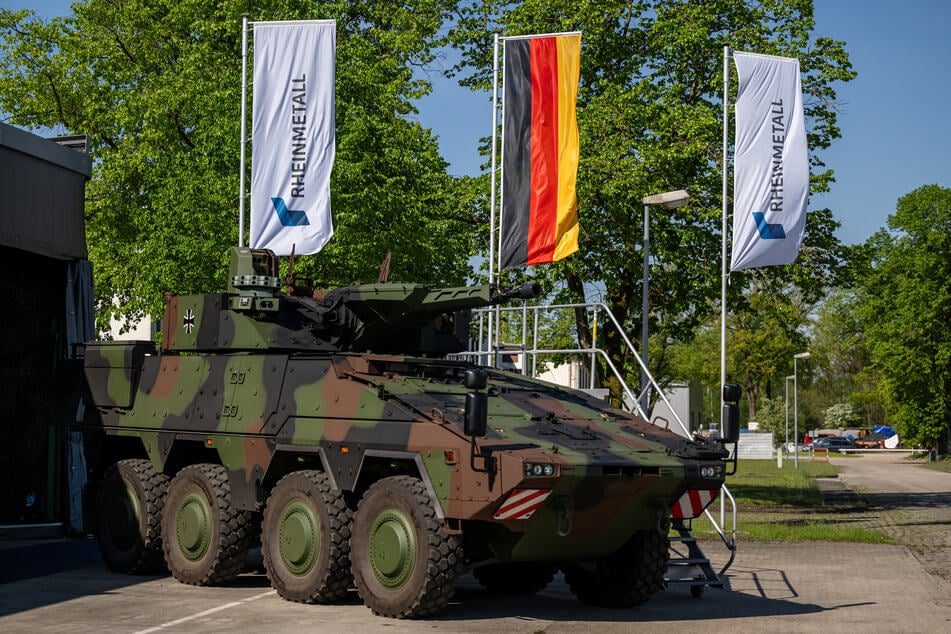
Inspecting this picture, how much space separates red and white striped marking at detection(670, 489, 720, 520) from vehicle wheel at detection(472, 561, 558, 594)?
1316mm

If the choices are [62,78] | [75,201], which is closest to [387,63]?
[62,78]

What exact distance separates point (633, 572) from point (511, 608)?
104cm

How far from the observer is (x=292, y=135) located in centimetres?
1658

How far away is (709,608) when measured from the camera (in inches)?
434

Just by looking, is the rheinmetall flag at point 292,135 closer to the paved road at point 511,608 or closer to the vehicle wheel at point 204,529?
the vehicle wheel at point 204,529

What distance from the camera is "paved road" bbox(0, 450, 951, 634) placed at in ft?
31.7

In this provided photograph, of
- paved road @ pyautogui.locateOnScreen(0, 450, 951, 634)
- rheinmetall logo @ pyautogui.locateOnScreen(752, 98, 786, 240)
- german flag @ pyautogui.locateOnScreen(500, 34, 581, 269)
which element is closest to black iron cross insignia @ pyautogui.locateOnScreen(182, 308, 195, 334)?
paved road @ pyautogui.locateOnScreen(0, 450, 951, 634)

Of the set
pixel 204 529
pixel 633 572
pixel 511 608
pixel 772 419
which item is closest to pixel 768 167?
pixel 633 572

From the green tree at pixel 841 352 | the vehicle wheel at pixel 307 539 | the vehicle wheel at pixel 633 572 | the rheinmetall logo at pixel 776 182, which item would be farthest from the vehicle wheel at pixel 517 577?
the green tree at pixel 841 352

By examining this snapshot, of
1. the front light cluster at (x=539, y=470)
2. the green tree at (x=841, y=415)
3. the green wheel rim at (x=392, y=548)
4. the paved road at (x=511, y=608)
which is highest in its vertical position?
the front light cluster at (x=539, y=470)

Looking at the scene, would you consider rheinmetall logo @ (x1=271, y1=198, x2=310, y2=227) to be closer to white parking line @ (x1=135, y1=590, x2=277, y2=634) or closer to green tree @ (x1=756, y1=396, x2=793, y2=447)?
white parking line @ (x1=135, y1=590, x2=277, y2=634)

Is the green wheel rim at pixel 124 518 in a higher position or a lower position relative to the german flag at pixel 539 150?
lower

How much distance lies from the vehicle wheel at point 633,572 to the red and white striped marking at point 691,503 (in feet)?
0.94

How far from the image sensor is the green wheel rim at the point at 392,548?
9844 millimetres
